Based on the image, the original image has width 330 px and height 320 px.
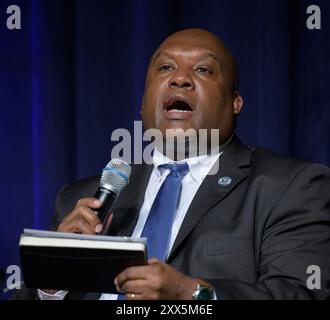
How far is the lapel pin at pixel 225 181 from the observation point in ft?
4.80

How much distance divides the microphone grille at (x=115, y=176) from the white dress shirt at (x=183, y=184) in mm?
196

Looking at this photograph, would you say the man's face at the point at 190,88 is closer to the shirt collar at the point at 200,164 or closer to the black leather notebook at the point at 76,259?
the shirt collar at the point at 200,164

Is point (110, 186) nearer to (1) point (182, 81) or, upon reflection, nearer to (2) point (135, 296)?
(2) point (135, 296)

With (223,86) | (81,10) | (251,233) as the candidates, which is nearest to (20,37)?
(81,10)

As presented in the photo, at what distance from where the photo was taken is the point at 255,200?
4.63ft

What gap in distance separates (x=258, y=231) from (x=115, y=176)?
0.32 metres

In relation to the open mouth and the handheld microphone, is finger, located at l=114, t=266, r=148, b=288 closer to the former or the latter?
the handheld microphone

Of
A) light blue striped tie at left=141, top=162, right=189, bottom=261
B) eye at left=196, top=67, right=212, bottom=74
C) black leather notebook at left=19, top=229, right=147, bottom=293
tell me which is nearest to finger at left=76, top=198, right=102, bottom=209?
black leather notebook at left=19, top=229, right=147, bottom=293

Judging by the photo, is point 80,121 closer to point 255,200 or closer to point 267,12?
→ point 267,12

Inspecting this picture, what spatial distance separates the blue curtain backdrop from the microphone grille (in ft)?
2.29

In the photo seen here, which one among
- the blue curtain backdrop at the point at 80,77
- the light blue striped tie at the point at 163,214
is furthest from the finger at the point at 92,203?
the blue curtain backdrop at the point at 80,77

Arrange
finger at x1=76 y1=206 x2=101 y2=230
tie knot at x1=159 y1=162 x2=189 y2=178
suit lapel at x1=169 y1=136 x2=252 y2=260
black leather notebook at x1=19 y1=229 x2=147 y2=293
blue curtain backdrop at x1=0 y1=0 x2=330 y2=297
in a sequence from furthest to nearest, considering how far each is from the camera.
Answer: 1. blue curtain backdrop at x1=0 y1=0 x2=330 y2=297
2. tie knot at x1=159 y1=162 x2=189 y2=178
3. suit lapel at x1=169 y1=136 x2=252 y2=260
4. finger at x1=76 y1=206 x2=101 y2=230
5. black leather notebook at x1=19 y1=229 x2=147 y2=293

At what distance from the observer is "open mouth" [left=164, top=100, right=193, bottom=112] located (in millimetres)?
1544

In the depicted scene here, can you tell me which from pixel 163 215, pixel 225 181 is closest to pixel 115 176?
pixel 163 215
